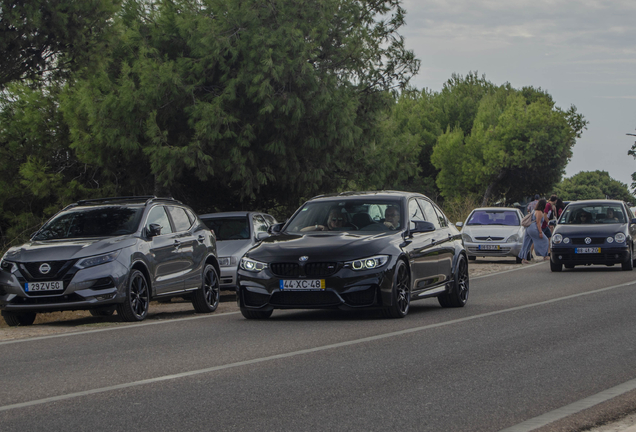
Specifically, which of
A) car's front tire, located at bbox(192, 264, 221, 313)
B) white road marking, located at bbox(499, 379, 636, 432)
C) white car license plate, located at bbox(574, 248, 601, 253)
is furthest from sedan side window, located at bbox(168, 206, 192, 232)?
white car license plate, located at bbox(574, 248, 601, 253)

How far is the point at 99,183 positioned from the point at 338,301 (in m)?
16.6

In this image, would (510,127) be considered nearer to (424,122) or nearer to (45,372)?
(424,122)

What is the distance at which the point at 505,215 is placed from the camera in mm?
28578

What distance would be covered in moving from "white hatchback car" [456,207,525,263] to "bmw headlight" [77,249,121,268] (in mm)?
15399

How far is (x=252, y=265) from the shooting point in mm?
11828

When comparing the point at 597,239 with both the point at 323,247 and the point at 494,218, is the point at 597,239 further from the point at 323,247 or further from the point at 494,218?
the point at 323,247

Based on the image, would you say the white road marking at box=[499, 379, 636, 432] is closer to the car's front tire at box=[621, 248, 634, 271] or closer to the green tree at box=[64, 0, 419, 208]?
the car's front tire at box=[621, 248, 634, 271]

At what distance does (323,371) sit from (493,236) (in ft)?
64.5

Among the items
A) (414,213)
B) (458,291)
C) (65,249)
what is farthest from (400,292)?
(65,249)

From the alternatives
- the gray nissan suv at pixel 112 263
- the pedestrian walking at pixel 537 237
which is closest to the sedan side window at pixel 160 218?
the gray nissan suv at pixel 112 263

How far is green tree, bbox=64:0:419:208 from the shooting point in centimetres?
2239

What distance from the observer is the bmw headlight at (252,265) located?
11719mm

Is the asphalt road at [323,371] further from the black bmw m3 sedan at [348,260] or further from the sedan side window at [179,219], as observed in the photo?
the sedan side window at [179,219]

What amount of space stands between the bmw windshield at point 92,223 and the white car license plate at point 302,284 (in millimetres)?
2900
